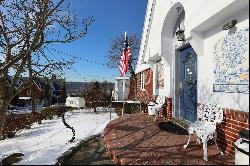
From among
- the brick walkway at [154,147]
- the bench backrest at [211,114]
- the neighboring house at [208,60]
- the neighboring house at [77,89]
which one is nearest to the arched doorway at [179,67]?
the neighboring house at [208,60]

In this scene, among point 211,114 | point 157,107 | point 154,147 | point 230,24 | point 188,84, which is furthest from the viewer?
point 157,107

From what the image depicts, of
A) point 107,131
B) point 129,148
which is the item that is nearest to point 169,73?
point 107,131

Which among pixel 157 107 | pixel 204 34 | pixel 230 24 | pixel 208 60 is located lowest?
pixel 157 107

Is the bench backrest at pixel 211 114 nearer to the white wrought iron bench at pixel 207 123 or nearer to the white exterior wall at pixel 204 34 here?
the white wrought iron bench at pixel 207 123

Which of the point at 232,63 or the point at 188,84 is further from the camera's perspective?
the point at 188,84

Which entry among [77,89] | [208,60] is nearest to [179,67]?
[208,60]

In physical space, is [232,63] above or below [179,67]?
below

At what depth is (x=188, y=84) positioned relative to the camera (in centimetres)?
852

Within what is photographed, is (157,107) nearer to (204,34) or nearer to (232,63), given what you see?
(204,34)

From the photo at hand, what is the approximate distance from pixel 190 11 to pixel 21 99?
45.0 meters

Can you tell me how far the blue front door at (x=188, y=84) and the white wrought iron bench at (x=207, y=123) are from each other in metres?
1.77

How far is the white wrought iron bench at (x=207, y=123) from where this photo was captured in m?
5.17

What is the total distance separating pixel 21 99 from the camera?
4756 cm

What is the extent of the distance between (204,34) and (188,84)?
2029 millimetres
